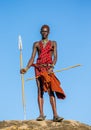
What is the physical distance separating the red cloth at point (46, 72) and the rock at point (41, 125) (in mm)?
843

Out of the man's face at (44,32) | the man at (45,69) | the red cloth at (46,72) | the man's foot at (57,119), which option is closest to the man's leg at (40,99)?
the man at (45,69)

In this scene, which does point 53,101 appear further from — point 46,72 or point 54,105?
point 46,72

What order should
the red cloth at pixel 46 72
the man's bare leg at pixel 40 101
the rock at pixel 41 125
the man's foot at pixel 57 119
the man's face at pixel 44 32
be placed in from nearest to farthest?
the rock at pixel 41 125, the man's foot at pixel 57 119, the man's bare leg at pixel 40 101, the red cloth at pixel 46 72, the man's face at pixel 44 32

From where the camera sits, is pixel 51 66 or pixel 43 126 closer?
pixel 43 126

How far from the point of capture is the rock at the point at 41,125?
9.96 m

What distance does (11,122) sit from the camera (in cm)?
1041

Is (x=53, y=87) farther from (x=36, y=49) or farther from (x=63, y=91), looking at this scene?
(x=36, y=49)

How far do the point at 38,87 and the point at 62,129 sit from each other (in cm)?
146

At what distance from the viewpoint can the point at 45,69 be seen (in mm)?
10812

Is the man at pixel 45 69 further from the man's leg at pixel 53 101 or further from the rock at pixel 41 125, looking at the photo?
the rock at pixel 41 125

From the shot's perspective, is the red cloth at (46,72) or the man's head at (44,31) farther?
the man's head at (44,31)

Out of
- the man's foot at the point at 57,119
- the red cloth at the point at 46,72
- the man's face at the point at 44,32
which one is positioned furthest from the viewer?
the man's face at the point at 44,32

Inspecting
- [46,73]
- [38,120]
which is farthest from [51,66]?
[38,120]

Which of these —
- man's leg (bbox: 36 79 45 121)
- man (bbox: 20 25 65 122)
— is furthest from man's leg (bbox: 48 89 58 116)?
man's leg (bbox: 36 79 45 121)
